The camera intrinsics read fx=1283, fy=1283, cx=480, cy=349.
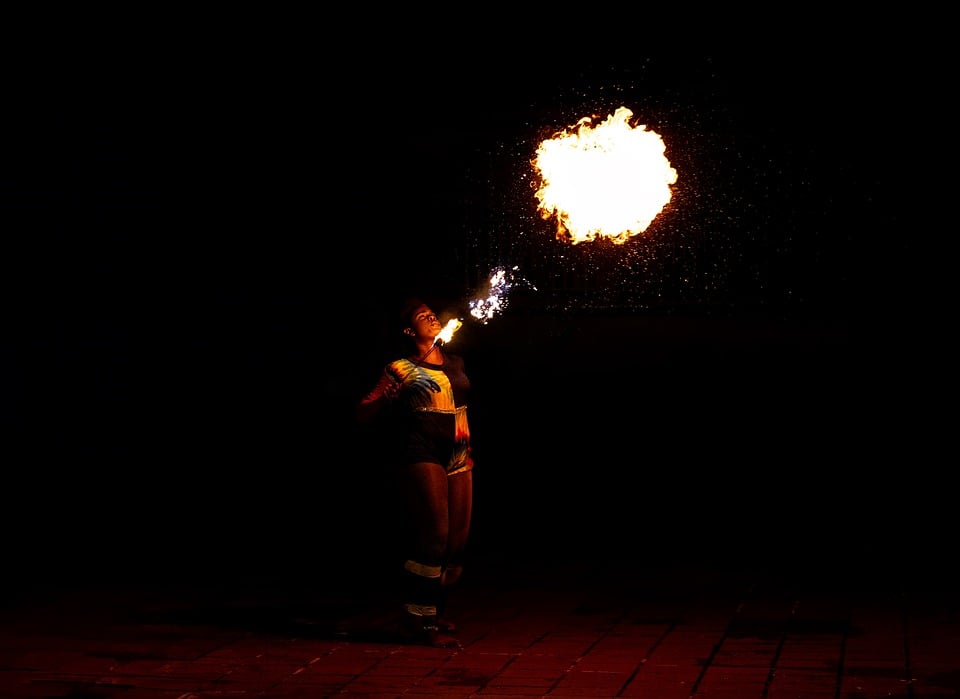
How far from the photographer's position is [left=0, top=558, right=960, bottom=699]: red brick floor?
5.62m

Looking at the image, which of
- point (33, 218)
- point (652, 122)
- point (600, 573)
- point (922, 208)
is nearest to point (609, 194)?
point (600, 573)

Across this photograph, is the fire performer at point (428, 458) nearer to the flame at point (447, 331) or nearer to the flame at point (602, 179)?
the flame at point (447, 331)

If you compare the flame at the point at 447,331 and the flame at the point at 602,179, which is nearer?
the flame at the point at 447,331

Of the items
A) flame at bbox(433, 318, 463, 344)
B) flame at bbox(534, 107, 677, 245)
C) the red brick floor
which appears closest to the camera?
the red brick floor

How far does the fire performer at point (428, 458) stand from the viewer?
6680 mm

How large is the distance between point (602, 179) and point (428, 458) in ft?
8.18

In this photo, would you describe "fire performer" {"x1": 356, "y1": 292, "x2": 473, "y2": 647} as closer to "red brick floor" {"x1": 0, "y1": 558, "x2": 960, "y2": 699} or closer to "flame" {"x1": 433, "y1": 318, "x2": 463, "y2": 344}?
"flame" {"x1": 433, "y1": 318, "x2": 463, "y2": 344}

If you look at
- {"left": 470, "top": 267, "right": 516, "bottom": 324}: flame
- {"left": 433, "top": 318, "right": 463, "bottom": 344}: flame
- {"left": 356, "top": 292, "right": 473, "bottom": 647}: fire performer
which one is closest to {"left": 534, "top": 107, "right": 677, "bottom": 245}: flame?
{"left": 470, "top": 267, "right": 516, "bottom": 324}: flame

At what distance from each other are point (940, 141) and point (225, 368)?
704cm

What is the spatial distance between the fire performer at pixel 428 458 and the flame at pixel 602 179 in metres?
1.61

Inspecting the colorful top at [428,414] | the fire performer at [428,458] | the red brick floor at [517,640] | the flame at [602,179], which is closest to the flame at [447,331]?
the fire performer at [428,458]

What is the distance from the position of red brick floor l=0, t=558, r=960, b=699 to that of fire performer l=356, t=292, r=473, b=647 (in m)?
0.27

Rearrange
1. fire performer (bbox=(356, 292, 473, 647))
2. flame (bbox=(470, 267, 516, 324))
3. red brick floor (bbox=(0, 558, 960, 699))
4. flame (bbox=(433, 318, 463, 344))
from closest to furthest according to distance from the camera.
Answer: red brick floor (bbox=(0, 558, 960, 699)) < fire performer (bbox=(356, 292, 473, 647)) < flame (bbox=(433, 318, 463, 344)) < flame (bbox=(470, 267, 516, 324))

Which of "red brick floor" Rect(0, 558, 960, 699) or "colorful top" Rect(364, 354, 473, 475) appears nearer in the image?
"red brick floor" Rect(0, 558, 960, 699)
